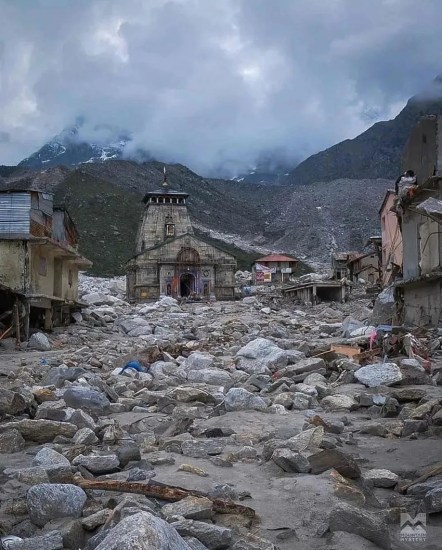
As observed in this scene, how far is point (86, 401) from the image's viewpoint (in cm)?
764

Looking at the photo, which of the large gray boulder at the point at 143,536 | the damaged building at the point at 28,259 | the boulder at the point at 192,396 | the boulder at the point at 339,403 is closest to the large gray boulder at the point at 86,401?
the boulder at the point at 192,396

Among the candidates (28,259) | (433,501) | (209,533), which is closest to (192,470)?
(209,533)

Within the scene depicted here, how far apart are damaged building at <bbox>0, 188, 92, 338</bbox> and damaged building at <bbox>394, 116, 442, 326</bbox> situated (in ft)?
39.1

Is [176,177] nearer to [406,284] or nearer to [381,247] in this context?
[381,247]

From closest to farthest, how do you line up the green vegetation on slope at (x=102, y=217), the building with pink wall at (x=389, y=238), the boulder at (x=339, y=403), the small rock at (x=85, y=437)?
the small rock at (x=85, y=437) < the boulder at (x=339, y=403) < the building with pink wall at (x=389, y=238) < the green vegetation on slope at (x=102, y=217)

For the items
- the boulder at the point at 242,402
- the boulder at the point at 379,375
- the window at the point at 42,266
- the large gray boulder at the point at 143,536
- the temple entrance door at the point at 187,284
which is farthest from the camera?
the temple entrance door at the point at 187,284

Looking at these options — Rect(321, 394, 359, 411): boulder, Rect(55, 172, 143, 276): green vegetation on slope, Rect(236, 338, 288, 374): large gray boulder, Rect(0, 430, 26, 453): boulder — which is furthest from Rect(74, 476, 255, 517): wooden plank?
Rect(55, 172, 143, 276): green vegetation on slope

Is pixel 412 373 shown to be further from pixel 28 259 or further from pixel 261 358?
pixel 28 259

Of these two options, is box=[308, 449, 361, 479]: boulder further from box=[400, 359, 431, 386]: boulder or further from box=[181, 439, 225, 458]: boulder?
box=[400, 359, 431, 386]: boulder

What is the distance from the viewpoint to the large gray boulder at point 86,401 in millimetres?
7592

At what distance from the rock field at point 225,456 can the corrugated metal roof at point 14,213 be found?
10170 millimetres

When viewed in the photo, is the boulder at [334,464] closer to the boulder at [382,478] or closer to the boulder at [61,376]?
the boulder at [382,478]

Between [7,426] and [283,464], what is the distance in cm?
295

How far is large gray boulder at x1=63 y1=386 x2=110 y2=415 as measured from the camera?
7592 millimetres
